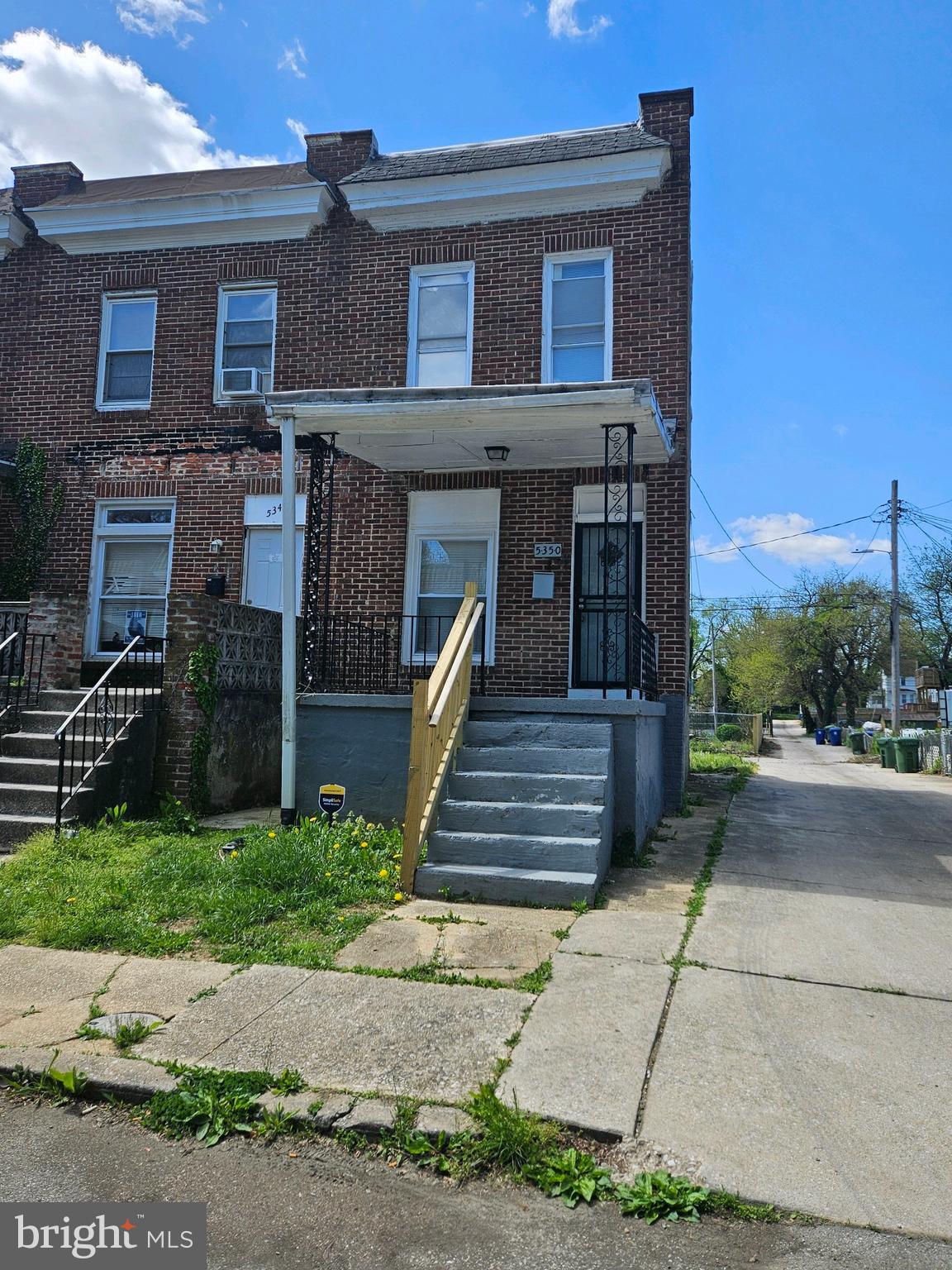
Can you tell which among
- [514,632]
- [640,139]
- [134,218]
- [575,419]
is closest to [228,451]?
[134,218]

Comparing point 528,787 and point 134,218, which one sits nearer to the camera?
point 528,787

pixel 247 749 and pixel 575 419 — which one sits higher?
pixel 575 419

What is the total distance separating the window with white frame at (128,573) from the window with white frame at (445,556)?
3.52 metres

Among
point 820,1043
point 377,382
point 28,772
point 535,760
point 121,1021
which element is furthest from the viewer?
point 377,382

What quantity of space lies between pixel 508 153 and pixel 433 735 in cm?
889

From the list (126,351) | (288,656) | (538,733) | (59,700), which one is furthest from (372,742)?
(126,351)

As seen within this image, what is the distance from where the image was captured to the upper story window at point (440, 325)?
11648 millimetres

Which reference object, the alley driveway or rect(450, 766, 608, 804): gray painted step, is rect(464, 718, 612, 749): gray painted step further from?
the alley driveway

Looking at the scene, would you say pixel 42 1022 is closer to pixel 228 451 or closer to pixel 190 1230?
pixel 190 1230

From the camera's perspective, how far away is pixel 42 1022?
414 cm

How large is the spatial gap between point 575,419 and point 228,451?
5.62 meters

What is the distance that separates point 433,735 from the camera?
6.81m

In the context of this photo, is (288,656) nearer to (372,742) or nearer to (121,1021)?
(372,742)

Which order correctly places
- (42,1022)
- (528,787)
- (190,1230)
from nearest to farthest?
(190,1230), (42,1022), (528,787)
